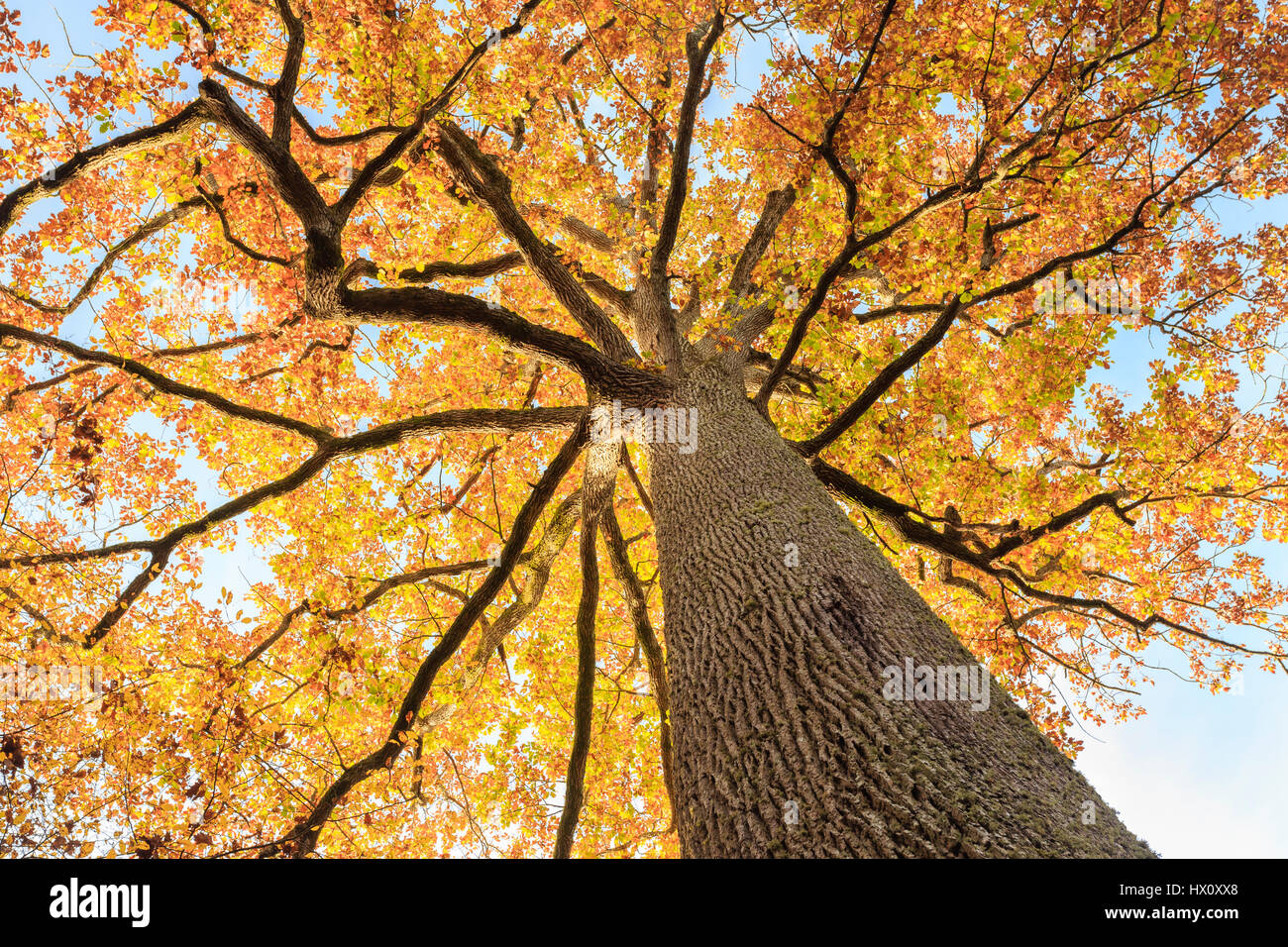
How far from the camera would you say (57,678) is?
5.50m

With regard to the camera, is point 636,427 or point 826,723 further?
point 636,427

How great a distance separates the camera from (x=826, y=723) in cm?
242

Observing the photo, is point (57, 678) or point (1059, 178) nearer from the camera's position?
point (57, 678)

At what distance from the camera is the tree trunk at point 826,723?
1939 millimetres

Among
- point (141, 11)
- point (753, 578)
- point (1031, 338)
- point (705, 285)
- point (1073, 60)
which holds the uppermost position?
point (141, 11)

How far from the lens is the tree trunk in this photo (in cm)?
194

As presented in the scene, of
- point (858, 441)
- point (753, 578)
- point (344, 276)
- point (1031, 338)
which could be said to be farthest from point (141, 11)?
point (1031, 338)

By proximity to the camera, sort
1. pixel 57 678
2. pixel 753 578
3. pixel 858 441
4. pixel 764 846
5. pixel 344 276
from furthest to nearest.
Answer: pixel 858 441 < pixel 57 678 < pixel 344 276 < pixel 753 578 < pixel 764 846

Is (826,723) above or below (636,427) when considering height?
below
